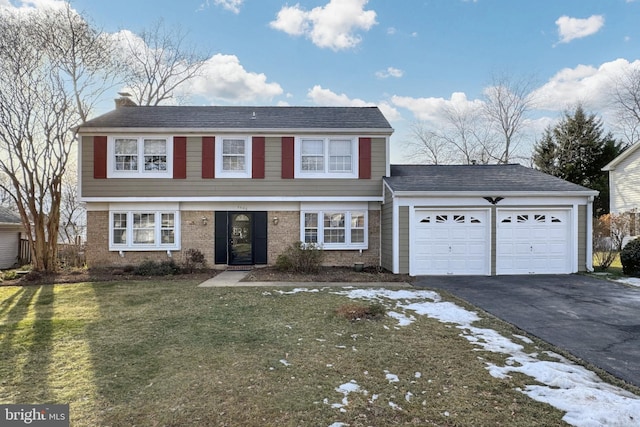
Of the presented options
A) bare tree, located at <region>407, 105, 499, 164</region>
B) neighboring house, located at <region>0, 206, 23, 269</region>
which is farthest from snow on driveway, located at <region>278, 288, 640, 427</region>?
bare tree, located at <region>407, 105, 499, 164</region>

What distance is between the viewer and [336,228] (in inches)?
511

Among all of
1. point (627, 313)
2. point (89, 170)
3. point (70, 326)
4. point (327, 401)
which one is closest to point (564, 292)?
point (627, 313)

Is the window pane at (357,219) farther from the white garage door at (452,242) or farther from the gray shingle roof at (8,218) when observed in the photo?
the gray shingle roof at (8,218)

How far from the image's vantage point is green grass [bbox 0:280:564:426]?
10.4 feet

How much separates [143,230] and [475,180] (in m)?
12.2

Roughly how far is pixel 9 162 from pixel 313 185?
37.7 ft

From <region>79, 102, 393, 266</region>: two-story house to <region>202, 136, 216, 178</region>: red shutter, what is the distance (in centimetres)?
4

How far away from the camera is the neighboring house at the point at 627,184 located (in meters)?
18.0

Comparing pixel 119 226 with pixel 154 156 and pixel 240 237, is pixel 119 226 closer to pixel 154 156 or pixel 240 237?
pixel 154 156

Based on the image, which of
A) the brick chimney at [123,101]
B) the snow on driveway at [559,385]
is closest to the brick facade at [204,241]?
the brick chimney at [123,101]

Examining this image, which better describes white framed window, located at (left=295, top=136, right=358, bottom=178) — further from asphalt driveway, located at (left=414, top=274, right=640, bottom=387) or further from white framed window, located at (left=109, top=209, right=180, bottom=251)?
white framed window, located at (left=109, top=209, right=180, bottom=251)

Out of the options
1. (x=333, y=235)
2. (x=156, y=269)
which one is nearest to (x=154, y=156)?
(x=156, y=269)

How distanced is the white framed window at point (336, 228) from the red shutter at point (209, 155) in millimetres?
3695

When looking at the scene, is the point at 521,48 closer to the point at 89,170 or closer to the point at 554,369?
the point at 554,369
